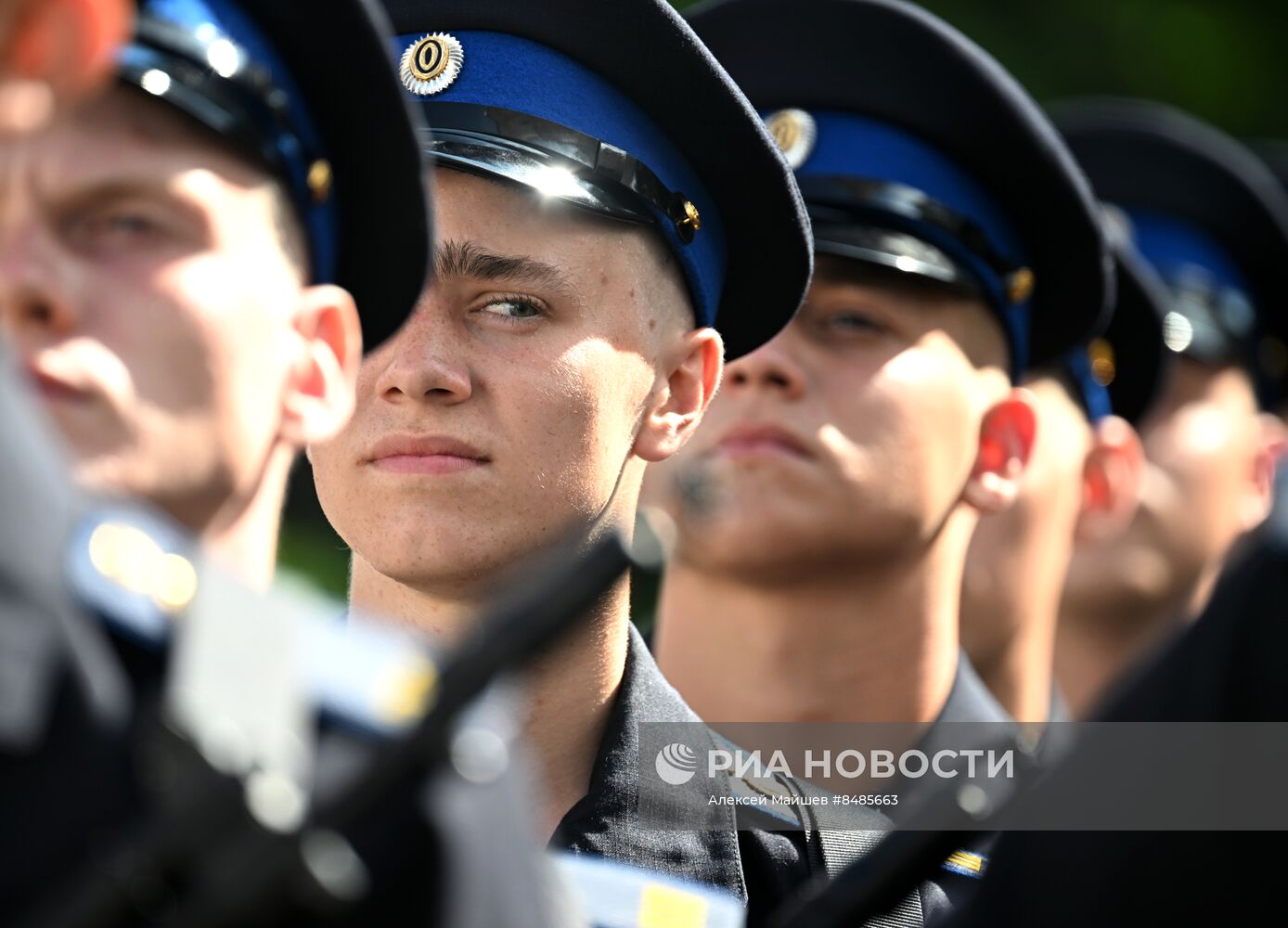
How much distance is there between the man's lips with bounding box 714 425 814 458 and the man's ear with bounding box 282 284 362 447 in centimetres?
180

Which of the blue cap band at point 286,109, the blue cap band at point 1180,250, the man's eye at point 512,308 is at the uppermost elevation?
the blue cap band at point 1180,250

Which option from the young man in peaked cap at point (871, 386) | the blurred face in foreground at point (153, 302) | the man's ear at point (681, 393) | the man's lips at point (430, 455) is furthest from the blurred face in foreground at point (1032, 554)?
the blurred face in foreground at point (153, 302)

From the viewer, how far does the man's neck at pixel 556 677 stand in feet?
11.0

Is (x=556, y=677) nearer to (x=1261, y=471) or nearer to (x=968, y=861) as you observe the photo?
(x=968, y=861)

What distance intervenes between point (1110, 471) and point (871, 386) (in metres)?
2.13

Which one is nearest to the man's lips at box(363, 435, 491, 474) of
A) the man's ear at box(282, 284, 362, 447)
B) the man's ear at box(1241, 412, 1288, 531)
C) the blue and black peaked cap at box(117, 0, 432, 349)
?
the blue and black peaked cap at box(117, 0, 432, 349)

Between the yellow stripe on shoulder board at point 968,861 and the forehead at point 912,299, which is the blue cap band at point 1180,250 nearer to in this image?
the forehead at point 912,299

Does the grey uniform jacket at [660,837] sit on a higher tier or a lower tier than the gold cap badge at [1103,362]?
lower

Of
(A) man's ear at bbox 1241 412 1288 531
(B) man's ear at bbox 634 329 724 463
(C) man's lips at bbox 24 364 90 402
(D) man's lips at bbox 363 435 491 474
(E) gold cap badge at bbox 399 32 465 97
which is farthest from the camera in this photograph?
(A) man's ear at bbox 1241 412 1288 531

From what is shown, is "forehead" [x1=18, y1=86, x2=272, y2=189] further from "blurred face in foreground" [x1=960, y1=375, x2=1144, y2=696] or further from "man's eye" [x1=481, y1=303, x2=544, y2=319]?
"blurred face in foreground" [x1=960, y1=375, x2=1144, y2=696]

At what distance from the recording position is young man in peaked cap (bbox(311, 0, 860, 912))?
324cm

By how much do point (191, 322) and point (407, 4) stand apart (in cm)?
161

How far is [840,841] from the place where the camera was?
3.57m

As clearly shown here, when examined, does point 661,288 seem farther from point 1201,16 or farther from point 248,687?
point 1201,16
